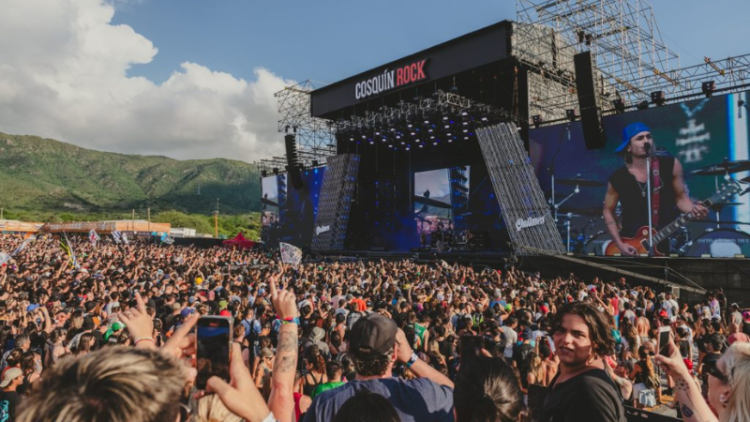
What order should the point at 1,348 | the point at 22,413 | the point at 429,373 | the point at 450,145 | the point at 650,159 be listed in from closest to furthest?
the point at 22,413
the point at 429,373
the point at 1,348
the point at 650,159
the point at 450,145

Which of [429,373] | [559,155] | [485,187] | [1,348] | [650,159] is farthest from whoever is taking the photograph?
[485,187]

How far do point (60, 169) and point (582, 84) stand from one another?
193m

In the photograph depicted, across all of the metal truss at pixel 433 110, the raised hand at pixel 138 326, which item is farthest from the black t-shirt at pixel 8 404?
the metal truss at pixel 433 110

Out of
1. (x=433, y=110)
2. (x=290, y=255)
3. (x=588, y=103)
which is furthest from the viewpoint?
(x=433, y=110)

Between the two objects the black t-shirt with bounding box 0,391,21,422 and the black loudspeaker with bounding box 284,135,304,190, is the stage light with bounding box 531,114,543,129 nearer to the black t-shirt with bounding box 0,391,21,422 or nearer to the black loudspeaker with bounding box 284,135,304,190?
the black loudspeaker with bounding box 284,135,304,190

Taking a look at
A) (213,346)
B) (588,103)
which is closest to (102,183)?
(588,103)

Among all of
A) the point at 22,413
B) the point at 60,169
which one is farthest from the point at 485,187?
the point at 60,169

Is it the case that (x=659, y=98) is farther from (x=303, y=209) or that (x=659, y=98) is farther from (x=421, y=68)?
(x=303, y=209)

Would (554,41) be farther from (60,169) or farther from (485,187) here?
(60,169)

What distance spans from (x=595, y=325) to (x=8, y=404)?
5084 millimetres

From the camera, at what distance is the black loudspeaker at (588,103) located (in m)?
20.1

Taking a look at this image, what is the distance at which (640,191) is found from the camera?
20.3 metres

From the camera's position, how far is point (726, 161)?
60.6 ft

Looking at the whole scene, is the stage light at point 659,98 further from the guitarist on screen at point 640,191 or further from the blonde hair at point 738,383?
the blonde hair at point 738,383
